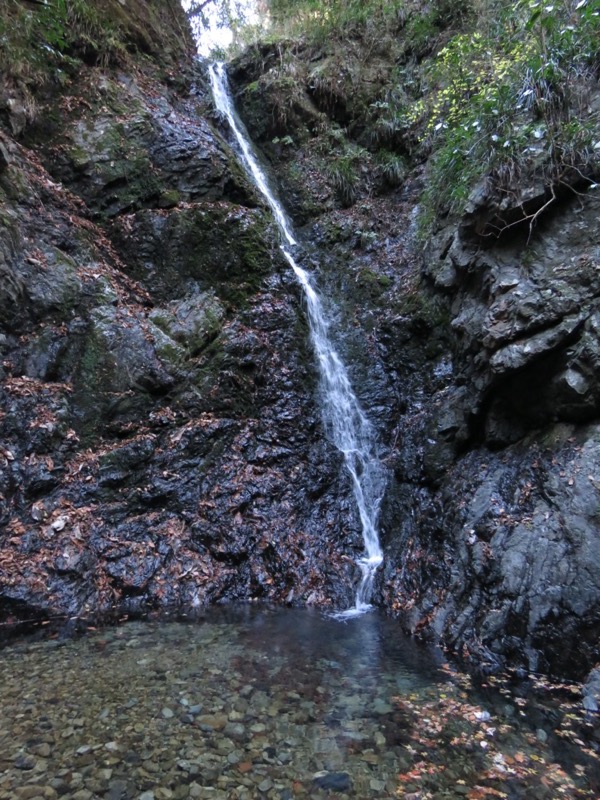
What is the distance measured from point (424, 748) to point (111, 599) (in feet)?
13.5

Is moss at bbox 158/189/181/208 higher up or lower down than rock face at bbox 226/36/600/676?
higher up

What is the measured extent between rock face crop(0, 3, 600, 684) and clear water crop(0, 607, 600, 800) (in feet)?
3.12

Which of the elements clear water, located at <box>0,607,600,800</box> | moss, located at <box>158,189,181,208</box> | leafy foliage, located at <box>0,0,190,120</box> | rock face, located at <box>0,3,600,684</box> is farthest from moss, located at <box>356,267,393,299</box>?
clear water, located at <box>0,607,600,800</box>

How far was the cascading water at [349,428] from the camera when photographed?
277 inches

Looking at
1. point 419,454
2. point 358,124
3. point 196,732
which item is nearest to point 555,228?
point 419,454

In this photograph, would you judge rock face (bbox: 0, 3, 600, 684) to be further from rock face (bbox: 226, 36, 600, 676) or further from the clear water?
the clear water

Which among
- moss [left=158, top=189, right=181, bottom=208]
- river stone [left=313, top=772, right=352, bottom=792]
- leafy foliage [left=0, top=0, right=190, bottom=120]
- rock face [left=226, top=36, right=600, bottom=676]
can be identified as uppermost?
leafy foliage [left=0, top=0, right=190, bottom=120]

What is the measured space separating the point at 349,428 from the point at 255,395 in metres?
1.78

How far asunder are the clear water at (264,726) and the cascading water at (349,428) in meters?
1.99

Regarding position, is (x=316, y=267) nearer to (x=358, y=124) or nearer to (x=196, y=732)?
(x=358, y=124)

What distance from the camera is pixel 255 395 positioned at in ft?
26.8

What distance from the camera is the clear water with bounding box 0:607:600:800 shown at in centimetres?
293

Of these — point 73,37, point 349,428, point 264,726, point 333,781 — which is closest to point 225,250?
point 349,428

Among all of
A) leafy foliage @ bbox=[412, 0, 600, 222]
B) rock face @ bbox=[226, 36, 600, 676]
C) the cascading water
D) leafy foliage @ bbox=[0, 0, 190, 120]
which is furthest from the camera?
leafy foliage @ bbox=[0, 0, 190, 120]
